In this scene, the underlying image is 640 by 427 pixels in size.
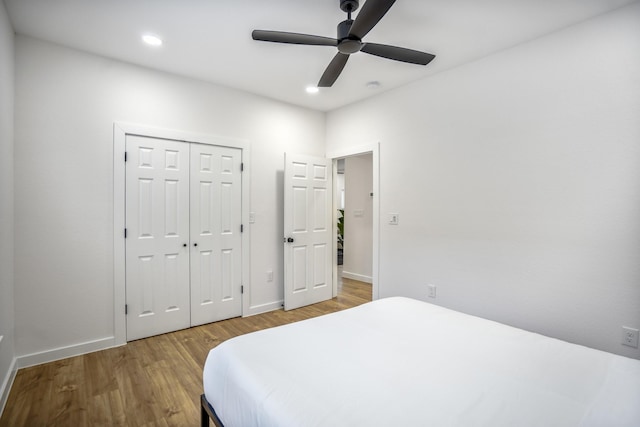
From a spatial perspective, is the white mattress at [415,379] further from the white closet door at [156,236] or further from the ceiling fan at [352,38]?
the white closet door at [156,236]

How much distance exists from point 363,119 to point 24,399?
3.91m

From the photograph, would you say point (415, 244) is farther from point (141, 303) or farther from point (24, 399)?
point (24, 399)

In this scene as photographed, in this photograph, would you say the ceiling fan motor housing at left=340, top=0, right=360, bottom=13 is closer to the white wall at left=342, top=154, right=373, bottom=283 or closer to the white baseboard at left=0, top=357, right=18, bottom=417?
the white baseboard at left=0, top=357, right=18, bottom=417

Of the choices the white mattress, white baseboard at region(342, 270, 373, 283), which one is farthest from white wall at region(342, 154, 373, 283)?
the white mattress

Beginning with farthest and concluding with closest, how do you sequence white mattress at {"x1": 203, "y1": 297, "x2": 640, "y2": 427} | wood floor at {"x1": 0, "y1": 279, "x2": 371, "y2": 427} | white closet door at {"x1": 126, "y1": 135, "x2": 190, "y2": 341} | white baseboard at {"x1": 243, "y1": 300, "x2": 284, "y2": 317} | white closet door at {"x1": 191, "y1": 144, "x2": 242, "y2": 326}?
white baseboard at {"x1": 243, "y1": 300, "x2": 284, "y2": 317} → white closet door at {"x1": 191, "y1": 144, "x2": 242, "y2": 326} → white closet door at {"x1": 126, "y1": 135, "x2": 190, "y2": 341} → wood floor at {"x1": 0, "y1": 279, "x2": 371, "y2": 427} → white mattress at {"x1": 203, "y1": 297, "x2": 640, "y2": 427}

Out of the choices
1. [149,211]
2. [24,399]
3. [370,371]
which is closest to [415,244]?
[370,371]

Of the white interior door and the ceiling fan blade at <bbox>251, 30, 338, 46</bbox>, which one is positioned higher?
the ceiling fan blade at <bbox>251, 30, 338, 46</bbox>

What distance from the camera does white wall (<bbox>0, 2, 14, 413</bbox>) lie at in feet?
6.71

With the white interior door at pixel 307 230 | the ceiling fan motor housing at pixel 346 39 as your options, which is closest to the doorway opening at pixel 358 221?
the white interior door at pixel 307 230

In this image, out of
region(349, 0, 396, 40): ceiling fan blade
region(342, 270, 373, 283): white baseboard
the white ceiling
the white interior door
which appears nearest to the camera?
region(349, 0, 396, 40): ceiling fan blade

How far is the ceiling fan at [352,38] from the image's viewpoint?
165 cm

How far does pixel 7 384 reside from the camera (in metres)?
2.12

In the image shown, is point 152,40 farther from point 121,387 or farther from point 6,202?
point 121,387

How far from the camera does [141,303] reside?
2.99 meters
